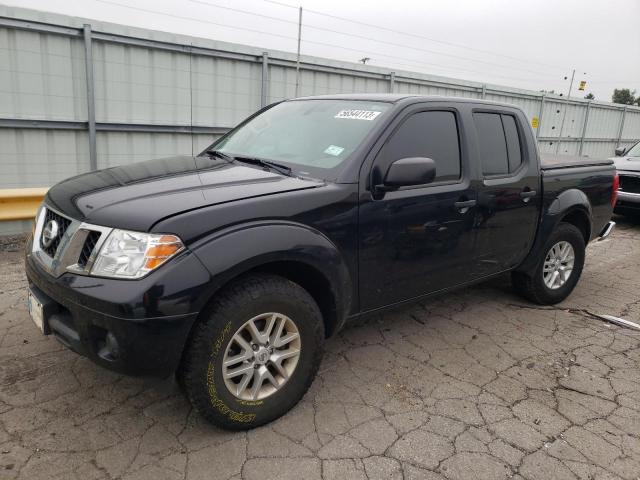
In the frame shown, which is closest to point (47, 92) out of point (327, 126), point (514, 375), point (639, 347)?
point (327, 126)

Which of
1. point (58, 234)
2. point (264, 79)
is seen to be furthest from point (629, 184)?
point (58, 234)

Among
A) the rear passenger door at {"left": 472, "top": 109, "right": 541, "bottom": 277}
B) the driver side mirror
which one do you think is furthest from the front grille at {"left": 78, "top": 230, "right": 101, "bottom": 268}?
the rear passenger door at {"left": 472, "top": 109, "right": 541, "bottom": 277}

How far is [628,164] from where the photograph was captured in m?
8.70

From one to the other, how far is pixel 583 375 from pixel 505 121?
2014 millimetres

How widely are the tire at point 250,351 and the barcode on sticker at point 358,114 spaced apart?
1.23 meters

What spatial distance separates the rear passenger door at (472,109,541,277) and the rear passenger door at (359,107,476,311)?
19 centimetres

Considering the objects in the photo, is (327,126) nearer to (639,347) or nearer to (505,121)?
(505,121)

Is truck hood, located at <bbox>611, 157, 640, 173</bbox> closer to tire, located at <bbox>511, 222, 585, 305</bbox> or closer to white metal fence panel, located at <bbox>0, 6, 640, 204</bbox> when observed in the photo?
tire, located at <bbox>511, 222, 585, 305</bbox>

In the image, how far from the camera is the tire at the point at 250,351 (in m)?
2.32

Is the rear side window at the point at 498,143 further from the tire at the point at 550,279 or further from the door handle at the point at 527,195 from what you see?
the tire at the point at 550,279

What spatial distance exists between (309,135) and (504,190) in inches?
62.2

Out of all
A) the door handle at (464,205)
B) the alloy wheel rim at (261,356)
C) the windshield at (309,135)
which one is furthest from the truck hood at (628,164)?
the alloy wheel rim at (261,356)

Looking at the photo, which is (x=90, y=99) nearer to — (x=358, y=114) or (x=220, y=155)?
(x=220, y=155)

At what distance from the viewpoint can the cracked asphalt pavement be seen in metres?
2.36
